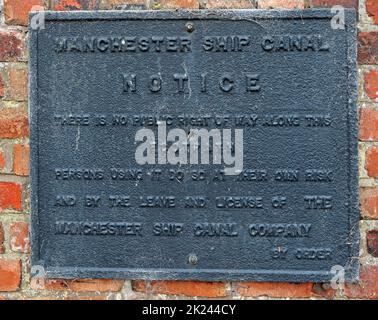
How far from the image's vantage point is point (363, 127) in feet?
6.09

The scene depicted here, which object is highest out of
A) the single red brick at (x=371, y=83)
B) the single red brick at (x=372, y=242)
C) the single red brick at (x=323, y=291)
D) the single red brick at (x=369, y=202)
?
the single red brick at (x=371, y=83)

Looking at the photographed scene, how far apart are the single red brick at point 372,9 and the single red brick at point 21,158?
3.89 feet

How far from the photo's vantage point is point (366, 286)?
1.89 m

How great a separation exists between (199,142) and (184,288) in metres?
0.49

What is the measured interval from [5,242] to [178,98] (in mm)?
751

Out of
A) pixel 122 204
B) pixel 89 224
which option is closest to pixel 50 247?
pixel 89 224

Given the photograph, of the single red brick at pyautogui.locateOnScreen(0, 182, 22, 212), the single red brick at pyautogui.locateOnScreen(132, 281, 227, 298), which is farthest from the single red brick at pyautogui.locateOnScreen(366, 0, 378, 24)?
the single red brick at pyautogui.locateOnScreen(0, 182, 22, 212)

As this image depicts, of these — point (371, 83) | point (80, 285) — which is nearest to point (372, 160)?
point (371, 83)

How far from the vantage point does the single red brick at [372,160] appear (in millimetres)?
1860

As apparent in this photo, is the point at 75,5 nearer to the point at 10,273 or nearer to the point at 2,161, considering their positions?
the point at 2,161

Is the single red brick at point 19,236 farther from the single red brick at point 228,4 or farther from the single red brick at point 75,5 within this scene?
the single red brick at point 228,4

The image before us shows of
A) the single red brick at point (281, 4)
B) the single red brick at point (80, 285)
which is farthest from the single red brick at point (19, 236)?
the single red brick at point (281, 4)

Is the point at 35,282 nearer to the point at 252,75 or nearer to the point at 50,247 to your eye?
the point at 50,247

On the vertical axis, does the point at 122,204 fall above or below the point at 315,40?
below
